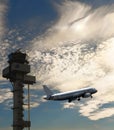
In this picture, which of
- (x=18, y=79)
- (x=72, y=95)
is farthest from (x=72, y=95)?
(x=18, y=79)

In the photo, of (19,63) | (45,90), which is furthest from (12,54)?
(45,90)

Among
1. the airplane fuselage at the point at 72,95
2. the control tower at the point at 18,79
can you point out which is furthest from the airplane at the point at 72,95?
the control tower at the point at 18,79

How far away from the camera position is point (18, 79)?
170750 mm

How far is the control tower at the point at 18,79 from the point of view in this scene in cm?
16062

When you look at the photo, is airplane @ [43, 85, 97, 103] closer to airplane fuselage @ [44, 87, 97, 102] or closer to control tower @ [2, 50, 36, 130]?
airplane fuselage @ [44, 87, 97, 102]

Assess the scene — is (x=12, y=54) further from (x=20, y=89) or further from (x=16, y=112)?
(x=16, y=112)

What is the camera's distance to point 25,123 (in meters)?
163

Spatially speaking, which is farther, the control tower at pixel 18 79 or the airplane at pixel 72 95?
the airplane at pixel 72 95

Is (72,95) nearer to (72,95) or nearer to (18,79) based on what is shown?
(72,95)

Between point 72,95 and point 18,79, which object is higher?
point 18,79

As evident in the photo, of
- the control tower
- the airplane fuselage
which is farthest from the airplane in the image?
the control tower

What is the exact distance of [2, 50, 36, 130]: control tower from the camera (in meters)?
161

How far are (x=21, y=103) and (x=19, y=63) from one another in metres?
27.4

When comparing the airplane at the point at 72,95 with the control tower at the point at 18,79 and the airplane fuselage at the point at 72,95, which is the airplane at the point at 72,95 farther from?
the control tower at the point at 18,79
